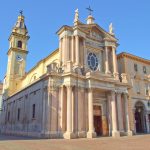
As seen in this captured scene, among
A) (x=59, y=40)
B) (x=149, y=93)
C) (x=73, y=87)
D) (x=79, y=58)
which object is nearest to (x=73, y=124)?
(x=73, y=87)

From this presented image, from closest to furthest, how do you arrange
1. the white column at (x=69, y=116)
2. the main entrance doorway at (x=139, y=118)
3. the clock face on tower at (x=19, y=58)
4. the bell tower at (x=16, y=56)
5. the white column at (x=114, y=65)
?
the white column at (x=69, y=116), the white column at (x=114, y=65), the main entrance doorway at (x=139, y=118), the bell tower at (x=16, y=56), the clock face on tower at (x=19, y=58)

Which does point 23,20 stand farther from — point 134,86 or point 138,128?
point 138,128

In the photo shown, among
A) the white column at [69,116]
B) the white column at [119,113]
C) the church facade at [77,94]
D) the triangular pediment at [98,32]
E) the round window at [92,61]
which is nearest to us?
the white column at [69,116]

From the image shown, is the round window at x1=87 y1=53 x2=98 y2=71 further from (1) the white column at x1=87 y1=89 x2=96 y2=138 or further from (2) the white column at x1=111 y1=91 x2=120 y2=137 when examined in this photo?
(1) the white column at x1=87 y1=89 x2=96 y2=138

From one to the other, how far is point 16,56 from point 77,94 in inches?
1060

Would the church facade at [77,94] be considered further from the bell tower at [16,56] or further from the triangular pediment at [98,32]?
the bell tower at [16,56]

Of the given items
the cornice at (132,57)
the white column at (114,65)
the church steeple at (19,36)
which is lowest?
the white column at (114,65)

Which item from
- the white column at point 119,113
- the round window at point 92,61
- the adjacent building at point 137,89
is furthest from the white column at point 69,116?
the adjacent building at point 137,89

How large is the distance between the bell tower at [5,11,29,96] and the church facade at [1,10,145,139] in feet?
29.0

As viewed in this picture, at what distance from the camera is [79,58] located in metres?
28.3

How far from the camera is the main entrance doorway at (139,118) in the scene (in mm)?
34750

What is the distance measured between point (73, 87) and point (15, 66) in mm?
25355

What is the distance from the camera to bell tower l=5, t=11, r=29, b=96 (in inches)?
1779

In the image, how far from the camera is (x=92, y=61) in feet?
101
